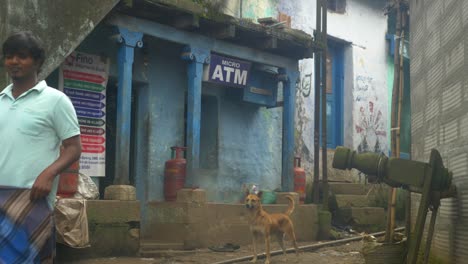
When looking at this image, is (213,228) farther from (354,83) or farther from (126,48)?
(354,83)

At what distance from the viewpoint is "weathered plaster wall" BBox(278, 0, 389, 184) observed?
13.3 m

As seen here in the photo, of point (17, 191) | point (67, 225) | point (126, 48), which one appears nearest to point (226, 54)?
point (126, 48)

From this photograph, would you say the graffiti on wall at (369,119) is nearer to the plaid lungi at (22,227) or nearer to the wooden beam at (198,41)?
the wooden beam at (198,41)

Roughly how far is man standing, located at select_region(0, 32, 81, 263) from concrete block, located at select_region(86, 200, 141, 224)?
525cm

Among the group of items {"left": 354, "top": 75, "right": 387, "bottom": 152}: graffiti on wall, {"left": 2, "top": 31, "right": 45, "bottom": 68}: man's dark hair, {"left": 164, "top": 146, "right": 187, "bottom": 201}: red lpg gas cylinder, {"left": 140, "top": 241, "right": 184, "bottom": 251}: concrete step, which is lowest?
{"left": 140, "top": 241, "right": 184, "bottom": 251}: concrete step

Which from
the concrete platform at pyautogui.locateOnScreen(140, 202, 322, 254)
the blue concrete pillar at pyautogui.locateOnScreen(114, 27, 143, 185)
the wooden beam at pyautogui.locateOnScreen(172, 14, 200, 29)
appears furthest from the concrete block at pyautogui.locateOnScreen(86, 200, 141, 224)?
the wooden beam at pyautogui.locateOnScreen(172, 14, 200, 29)

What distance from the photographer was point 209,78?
1005 centimetres

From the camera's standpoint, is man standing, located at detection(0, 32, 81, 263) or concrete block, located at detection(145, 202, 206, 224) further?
concrete block, located at detection(145, 202, 206, 224)

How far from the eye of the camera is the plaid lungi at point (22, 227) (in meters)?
2.58

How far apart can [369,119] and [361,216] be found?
3.24 m

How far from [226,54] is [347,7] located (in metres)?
5.32

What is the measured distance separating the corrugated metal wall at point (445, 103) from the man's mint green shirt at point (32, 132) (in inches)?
120

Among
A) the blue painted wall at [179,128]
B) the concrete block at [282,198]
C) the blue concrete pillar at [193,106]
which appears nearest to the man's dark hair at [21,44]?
the blue painted wall at [179,128]

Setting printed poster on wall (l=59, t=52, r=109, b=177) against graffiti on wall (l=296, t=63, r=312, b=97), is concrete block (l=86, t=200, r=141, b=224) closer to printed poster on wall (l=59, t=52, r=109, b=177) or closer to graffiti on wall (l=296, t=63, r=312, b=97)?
printed poster on wall (l=59, t=52, r=109, b=177)
